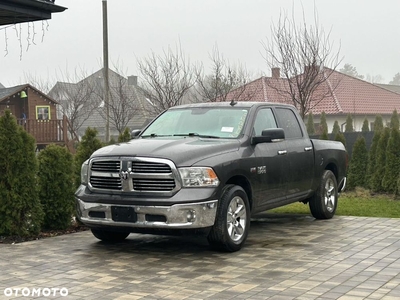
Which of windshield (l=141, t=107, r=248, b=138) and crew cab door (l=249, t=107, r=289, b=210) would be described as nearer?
crew cab door (l=249, t=107, r=289, b=210)

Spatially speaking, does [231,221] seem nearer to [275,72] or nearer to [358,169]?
[358,169]

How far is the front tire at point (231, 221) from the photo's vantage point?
7406mm

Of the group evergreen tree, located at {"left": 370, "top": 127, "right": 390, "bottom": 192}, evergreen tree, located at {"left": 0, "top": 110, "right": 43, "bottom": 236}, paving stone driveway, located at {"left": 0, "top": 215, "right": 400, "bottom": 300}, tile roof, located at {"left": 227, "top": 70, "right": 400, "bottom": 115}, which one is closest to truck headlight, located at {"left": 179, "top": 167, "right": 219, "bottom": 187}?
paving stone driveway, located at {"left": 0, "top": 215, "right": 400, "bottom": 300}

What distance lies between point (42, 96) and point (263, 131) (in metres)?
30.7

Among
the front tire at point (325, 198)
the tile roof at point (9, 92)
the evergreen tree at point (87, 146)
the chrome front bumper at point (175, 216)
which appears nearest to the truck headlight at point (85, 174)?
the chrome front bumper at point (175, 216)

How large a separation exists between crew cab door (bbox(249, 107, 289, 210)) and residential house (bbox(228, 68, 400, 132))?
2800 centimetres

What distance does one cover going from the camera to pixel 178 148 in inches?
297

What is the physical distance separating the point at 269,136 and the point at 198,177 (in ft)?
4.96

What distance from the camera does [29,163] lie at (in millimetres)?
9047

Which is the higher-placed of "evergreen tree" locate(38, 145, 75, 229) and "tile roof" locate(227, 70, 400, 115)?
"tile roof" locate(227, 70, 400, 115)

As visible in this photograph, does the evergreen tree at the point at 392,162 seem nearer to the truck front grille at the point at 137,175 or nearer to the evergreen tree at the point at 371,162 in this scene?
the evergreen tree at the point at 371,162

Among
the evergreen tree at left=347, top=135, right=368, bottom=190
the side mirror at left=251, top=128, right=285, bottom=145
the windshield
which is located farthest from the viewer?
the evergreen tree at left=347, top=135, right=368, bottom=190

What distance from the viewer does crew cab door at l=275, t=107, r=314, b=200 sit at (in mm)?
Answer: 9180

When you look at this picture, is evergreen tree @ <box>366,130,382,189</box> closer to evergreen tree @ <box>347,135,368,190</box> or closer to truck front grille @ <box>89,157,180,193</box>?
evergreen tree @ <box>347,135,368,190</box>
